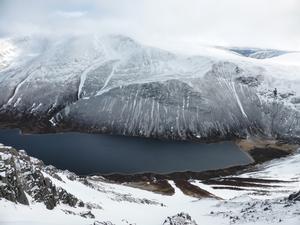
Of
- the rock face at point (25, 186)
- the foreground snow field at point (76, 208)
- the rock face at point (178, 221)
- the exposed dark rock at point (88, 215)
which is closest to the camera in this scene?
the foreground snow field at point (76, 208)

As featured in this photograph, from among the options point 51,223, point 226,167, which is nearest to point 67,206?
point 51,223

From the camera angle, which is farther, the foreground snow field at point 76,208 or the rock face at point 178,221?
the rock face at point 178,221

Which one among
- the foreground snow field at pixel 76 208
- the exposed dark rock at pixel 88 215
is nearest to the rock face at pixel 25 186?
the foreground snow field at pixel 76 208

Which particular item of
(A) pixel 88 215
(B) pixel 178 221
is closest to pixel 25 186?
(A) pixel 88 215

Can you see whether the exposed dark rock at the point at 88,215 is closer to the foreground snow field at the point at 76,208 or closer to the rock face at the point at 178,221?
the foreground snow field at the point at 76,208

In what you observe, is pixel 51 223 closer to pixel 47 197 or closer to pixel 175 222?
pixel 47 197

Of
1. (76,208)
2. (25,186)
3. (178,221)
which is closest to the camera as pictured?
(25,186)

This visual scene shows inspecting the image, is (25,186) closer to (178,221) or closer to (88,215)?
(88,215)

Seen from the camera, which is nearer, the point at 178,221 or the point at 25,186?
the point at 25,186

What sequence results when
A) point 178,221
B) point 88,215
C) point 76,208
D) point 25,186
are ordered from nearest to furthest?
point 25,186 → point 178,221 → point 88,215 → point 76,208
